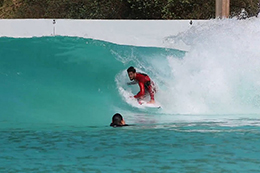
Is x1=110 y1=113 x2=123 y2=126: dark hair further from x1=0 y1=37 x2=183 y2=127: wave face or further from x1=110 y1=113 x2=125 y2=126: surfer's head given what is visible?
x1=0 y1=37 x2=183 y2=127: wave face

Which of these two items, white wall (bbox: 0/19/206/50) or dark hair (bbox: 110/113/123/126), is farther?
white wall (bbox: 0/19/206/50)

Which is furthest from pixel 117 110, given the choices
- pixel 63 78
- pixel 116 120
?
pixel 116 120

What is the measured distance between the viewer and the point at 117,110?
1177cm

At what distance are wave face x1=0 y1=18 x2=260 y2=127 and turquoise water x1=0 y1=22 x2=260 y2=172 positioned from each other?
2cm

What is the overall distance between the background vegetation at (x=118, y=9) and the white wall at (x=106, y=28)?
7.17m

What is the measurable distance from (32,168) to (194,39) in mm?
8286

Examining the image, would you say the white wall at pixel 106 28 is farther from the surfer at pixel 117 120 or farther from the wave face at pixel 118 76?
the surfer at pixel 117 120

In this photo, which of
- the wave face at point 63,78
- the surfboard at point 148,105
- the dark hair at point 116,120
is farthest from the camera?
the surfboard at point 148,105

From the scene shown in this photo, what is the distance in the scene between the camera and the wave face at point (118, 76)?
1161cm

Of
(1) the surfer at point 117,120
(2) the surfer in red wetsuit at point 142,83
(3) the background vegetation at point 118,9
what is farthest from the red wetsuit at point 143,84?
(3) the background vegetation at point 118,9

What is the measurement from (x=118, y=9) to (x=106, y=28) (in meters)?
8.48

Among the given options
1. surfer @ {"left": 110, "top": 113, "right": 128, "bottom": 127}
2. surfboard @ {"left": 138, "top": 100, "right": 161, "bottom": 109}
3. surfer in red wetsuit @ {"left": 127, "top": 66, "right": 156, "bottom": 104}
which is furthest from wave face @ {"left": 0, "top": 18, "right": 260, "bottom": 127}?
surfer @ {"left": 110, "top": 113, "right": 128, "bottom": 127}

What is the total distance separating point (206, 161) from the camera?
274 inches

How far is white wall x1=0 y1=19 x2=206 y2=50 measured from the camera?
15.6 m
